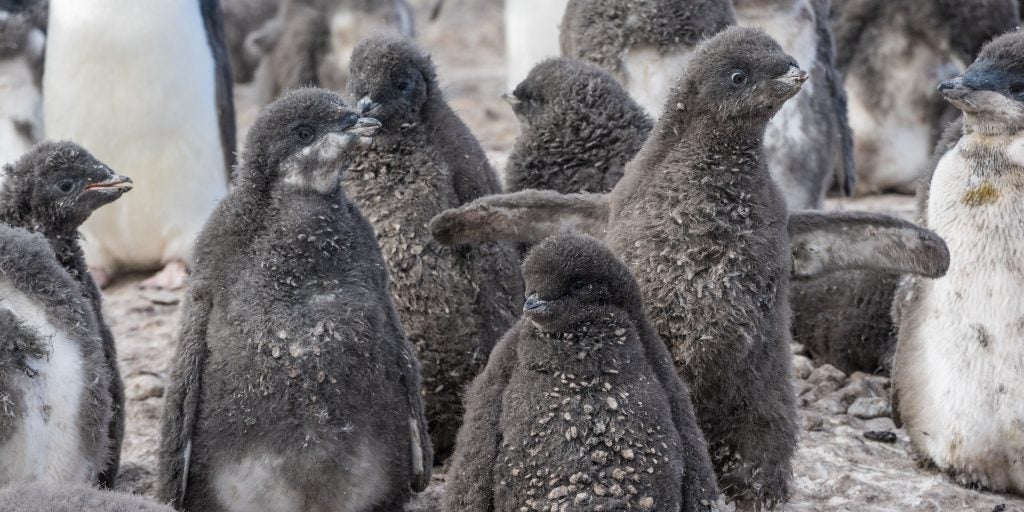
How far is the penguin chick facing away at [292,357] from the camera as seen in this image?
4.12m

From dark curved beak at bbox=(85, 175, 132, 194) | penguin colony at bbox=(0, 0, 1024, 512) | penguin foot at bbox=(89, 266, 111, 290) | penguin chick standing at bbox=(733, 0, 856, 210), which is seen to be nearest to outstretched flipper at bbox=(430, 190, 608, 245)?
penguin colony at bbox=(0, 0, 1024, 512)

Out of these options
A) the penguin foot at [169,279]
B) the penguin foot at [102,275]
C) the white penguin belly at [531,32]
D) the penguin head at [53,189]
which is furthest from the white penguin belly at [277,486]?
the white penguin belly at [531,32]

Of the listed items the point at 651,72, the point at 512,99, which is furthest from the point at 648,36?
the point at 512,99

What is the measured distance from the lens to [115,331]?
673cm

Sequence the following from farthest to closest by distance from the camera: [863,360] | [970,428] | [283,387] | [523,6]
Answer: [523,6], [863,360], [970,428], [283,387]

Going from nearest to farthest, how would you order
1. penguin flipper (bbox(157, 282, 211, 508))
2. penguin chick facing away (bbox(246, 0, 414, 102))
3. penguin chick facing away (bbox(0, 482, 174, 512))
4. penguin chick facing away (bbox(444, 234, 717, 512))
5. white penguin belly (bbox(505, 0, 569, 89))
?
penguin chick facing away (bbox(0, 482, 174, 512)) → penguin chick facing away (bbox(444, 234, 717, 512)) → penguin flipper (bbox(157, 282, 211, 508)) → white penguin belly (bbox(505, 0, 569, 89)) → penguin chick facing away (bbox(246, 0, 414, 102))

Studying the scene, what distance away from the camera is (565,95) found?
5480 mm

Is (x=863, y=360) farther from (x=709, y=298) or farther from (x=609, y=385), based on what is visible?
(x=609, y=385)

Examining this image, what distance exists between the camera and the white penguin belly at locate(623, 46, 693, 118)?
6801 millimetres

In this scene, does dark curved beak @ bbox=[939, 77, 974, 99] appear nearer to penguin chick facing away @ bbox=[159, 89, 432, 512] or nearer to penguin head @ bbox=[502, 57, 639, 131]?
penguin head @ bbox=[502, 57, 639, 131]

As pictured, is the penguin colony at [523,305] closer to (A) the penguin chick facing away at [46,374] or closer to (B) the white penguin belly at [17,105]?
(A) the penguin chick facing away at [46,374]

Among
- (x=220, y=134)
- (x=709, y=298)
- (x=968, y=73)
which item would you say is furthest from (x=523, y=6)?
(x=709, y=298)

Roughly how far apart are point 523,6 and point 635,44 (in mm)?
2506

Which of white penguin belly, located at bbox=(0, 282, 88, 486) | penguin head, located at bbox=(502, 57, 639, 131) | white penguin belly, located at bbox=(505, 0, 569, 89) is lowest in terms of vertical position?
white penguin belly, located at bbox=(0, 282, 88, 486)
